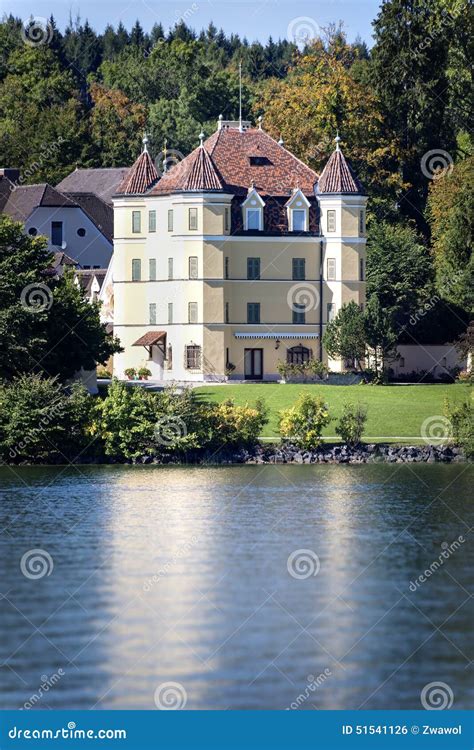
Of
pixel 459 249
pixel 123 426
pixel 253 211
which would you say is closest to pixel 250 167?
pixel 253 211

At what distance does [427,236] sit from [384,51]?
11.1 m

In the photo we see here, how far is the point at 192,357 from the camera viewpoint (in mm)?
88000

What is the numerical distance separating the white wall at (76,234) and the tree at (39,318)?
36.3 metres

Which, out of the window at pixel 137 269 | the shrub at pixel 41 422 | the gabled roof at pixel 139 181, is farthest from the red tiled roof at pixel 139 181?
the shrub at pixel 41 422

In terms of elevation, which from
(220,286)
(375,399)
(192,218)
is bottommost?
(375,399)

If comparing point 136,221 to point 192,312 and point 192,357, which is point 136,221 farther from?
point 192,357

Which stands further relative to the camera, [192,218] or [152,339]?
[152,339]

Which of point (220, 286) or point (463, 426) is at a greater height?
point (220, 286)

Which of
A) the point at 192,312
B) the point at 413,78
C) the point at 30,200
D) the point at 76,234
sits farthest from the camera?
the point at 76,234

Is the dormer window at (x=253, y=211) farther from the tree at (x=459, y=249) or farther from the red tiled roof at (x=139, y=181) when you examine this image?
the tree at (x=459, y=249)

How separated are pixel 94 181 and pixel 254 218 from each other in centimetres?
3531

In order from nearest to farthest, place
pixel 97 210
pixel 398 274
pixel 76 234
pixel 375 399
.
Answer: pixel 375 399 < pixel 398 274 < pixel 76 234 < pixel 97 210

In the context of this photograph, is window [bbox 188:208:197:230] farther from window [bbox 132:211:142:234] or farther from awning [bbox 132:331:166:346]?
awning [bbox 132:331:166:346]

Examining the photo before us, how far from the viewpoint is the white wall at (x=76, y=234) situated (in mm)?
110431
